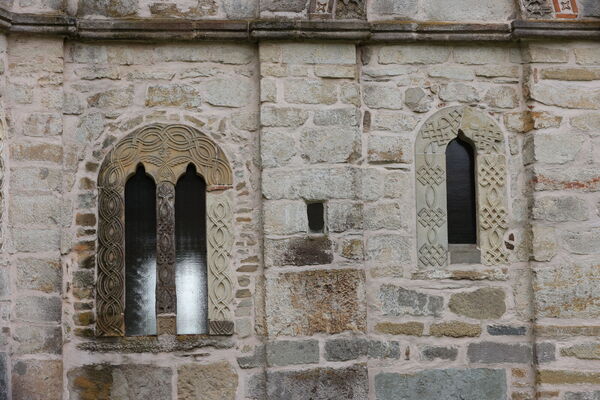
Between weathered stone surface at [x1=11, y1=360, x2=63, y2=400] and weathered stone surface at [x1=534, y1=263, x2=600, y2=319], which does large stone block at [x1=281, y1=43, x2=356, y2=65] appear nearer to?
weathered stone surface at [x1=534, y1=263, x2=600, y2=319]

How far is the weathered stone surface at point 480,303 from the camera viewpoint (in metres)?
6.25

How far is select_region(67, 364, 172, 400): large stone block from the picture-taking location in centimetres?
599

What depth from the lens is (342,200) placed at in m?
6.11

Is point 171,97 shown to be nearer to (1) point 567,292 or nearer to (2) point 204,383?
(2) point 204,383

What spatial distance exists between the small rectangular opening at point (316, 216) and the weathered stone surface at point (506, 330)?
140cm

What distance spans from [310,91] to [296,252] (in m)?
1.13

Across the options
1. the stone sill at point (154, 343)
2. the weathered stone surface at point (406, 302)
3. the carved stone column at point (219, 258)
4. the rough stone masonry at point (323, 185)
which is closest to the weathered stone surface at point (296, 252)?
the rough stone masonry at point (323, 185)

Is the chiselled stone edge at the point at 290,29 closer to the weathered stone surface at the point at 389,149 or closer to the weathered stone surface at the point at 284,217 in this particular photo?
the weathered stone surface at the point at 389,149

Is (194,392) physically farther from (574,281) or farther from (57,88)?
(574,281)

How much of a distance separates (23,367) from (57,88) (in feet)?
6.24

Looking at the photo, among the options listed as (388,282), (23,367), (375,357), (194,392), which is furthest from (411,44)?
(23,367)

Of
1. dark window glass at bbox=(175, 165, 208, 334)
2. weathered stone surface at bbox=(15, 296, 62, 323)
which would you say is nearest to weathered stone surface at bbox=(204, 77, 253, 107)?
dark window glass at bbox=(175, 165, 208, 334)

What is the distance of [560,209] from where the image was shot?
20.6 ft

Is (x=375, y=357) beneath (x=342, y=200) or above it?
beneath
